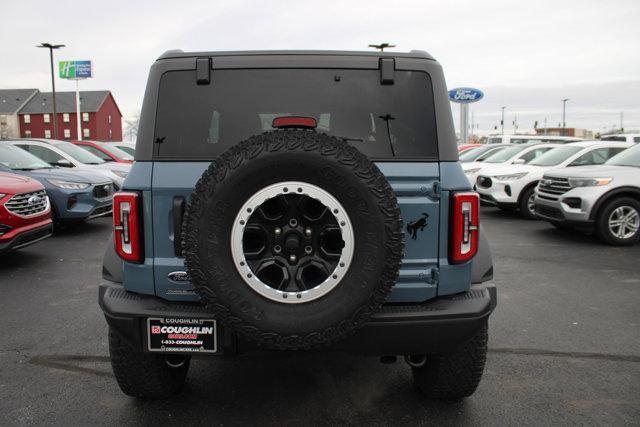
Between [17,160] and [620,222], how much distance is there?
9617 millimetres

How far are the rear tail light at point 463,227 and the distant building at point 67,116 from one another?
285 ft

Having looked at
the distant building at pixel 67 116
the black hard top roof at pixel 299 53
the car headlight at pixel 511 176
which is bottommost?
the car headlight at pixel 511 176

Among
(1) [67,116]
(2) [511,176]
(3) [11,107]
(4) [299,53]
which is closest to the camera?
(4) [299,53]

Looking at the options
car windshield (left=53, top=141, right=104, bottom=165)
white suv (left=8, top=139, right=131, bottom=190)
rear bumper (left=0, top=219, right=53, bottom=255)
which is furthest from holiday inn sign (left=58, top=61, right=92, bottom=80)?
rear bumper (left=0, top=219, right=53, bottom=255)

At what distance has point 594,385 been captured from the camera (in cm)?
326

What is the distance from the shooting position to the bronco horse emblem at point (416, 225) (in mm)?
2582

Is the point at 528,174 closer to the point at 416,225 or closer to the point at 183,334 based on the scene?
the point at 416,225

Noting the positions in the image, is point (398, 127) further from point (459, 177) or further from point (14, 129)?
point (14, 129)

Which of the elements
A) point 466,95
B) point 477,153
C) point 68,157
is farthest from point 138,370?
point 466,95

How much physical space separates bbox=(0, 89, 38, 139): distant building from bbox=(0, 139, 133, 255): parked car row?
263ft

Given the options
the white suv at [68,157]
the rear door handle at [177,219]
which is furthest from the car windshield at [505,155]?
the rear door handle at [177,219]

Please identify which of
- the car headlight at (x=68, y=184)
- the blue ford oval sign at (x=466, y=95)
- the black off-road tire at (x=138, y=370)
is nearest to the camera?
the black off-road tire at (x=138, y=370)

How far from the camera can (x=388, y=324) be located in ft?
8.05

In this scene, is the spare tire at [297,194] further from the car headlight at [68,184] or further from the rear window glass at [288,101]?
the car headlight at [68,184]
